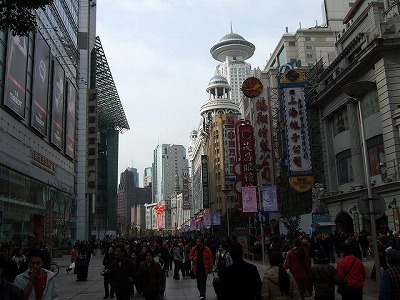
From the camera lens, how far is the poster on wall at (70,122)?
160ft

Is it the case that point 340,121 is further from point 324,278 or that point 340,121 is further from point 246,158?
point 324,278

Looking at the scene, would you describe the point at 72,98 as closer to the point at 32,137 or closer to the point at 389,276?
the point at 32,137

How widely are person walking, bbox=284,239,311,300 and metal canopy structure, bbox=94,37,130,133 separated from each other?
6653 centimetres

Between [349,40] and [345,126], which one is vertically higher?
[349,40]

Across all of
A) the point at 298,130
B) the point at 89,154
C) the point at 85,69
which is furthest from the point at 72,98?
the point at 298,130

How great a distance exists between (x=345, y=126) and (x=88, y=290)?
973 inches

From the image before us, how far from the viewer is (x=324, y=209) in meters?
36.0

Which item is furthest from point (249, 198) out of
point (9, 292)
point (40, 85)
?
point (9, 292)

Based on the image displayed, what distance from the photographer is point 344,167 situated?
1348 inches

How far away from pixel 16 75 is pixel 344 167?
1026 inches

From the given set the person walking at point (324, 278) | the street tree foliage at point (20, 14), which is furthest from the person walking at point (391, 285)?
the street tree foliage at point (20, 14)

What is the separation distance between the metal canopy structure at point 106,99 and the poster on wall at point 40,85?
31691 millimetres

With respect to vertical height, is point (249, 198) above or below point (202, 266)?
above

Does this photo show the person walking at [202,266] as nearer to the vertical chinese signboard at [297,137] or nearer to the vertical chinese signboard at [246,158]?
the vertical chinese signboard at [297,137]
